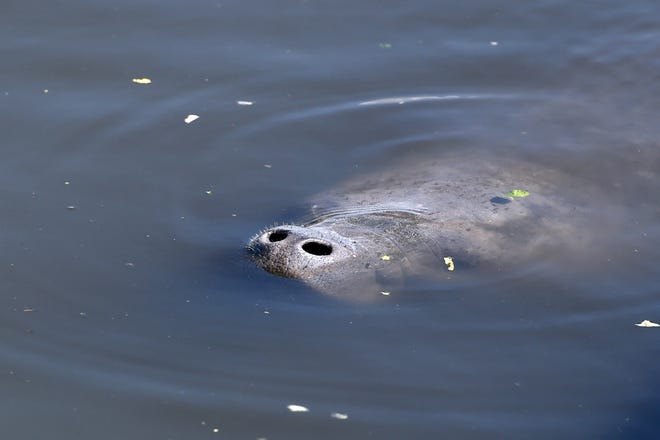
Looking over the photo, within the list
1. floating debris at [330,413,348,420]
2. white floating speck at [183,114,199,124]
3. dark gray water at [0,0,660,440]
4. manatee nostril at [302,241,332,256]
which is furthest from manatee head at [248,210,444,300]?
white floating speck at [183,114,199,124]

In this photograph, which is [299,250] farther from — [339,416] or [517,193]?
[517,193]

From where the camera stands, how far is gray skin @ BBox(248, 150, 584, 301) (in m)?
7.79

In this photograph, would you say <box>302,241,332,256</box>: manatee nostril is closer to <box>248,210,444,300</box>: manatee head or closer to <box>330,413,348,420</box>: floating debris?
<box>248,210,444,300</box>: manatee head

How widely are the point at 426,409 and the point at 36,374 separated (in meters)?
2.61

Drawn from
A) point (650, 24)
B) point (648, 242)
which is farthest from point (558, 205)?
point (650, 24)

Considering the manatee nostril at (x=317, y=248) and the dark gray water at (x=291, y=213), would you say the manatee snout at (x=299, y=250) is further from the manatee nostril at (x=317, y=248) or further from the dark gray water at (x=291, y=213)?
the dark gray water at (x=291, y=213)

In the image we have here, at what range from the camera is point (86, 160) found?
10.5 meters

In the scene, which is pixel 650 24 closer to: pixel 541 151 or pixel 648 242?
pixel 541 151

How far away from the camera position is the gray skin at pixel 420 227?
25.6 ft

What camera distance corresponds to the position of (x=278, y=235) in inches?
311

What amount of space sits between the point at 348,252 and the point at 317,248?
24cm

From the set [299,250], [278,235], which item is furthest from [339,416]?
[278,235]

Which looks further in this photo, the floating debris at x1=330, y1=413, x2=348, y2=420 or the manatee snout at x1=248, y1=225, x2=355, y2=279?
the manatee snout at x1=248, y1=225, x2=355, y2=279

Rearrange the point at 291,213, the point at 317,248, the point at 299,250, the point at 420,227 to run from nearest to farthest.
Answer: the point at 299,250, the point at 317,248, the point at 420,227, the point at 291,213
